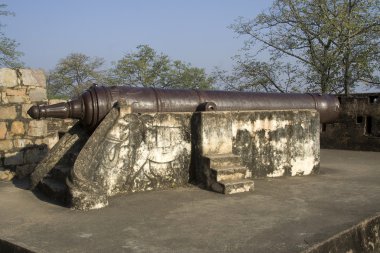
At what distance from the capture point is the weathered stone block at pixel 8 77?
6.60m

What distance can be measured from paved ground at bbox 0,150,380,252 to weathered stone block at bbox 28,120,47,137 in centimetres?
178

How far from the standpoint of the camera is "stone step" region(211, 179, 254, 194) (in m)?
4.65

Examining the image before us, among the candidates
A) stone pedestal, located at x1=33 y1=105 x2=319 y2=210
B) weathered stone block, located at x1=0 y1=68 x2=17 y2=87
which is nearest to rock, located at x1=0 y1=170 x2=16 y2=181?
weathered stone block, located at x1=0 y1=68 x2=17 y2=87

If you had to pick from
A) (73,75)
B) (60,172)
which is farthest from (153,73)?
(60,172)

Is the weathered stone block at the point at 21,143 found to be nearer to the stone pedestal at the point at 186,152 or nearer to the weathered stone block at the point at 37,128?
the weathered stone block at the point at 37,128

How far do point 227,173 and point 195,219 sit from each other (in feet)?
4.42

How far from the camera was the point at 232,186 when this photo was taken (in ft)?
15.4

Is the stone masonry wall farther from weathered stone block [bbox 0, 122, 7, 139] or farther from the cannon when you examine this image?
the cannon

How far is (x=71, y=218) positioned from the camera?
368 centimetres

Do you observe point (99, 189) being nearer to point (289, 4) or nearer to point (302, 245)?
point (302, 245)

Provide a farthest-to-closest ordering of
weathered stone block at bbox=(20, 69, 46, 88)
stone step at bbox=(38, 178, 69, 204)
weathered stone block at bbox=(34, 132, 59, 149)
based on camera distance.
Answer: weathered stone block at bbox=(34, 132, 59, 149)
weathered stone block at bbox=(20, 69, 46, 88)
stone step at bbox=(38, 178, 69, 204)

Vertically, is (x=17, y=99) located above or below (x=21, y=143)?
above

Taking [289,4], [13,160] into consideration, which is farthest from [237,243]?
[289,4]

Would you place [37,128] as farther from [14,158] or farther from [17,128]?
[14,158]
